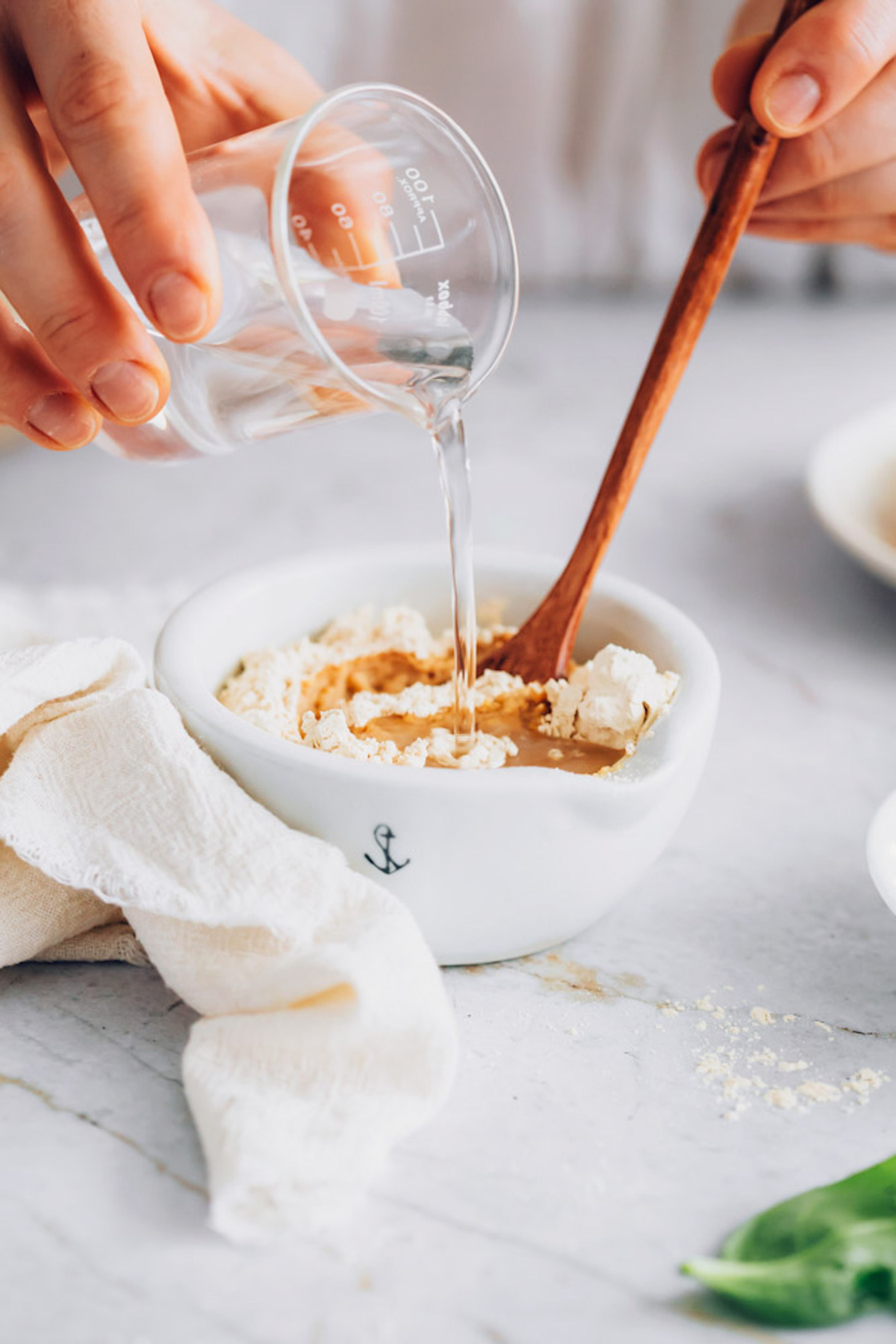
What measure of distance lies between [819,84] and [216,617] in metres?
0.48

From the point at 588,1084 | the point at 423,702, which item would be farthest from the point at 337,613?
→ the point at 588,1084

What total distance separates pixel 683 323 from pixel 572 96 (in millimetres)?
1093

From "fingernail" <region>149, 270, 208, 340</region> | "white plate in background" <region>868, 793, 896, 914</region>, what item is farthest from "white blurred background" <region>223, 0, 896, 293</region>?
"white plate in background" <region>868, 793, 896, 914</region>

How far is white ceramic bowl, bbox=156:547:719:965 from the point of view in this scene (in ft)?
1.83

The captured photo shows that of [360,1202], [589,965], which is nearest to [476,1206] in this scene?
[360,1202]

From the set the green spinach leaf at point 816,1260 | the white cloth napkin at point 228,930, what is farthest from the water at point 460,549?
the green spinach leaf at point 816,1260

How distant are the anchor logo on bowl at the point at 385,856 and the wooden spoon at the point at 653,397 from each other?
18 cm

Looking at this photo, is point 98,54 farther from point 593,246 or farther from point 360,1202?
point 593,246

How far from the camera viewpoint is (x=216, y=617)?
2.31ft

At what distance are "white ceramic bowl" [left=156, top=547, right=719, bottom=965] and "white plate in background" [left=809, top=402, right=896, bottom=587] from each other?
12.3 inches

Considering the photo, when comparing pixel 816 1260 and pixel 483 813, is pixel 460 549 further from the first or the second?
pixel 816 1260

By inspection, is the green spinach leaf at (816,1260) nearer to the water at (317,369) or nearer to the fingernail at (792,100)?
the water at (317,369)

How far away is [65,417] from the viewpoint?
2.26 ft

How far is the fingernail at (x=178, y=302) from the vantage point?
545mm
